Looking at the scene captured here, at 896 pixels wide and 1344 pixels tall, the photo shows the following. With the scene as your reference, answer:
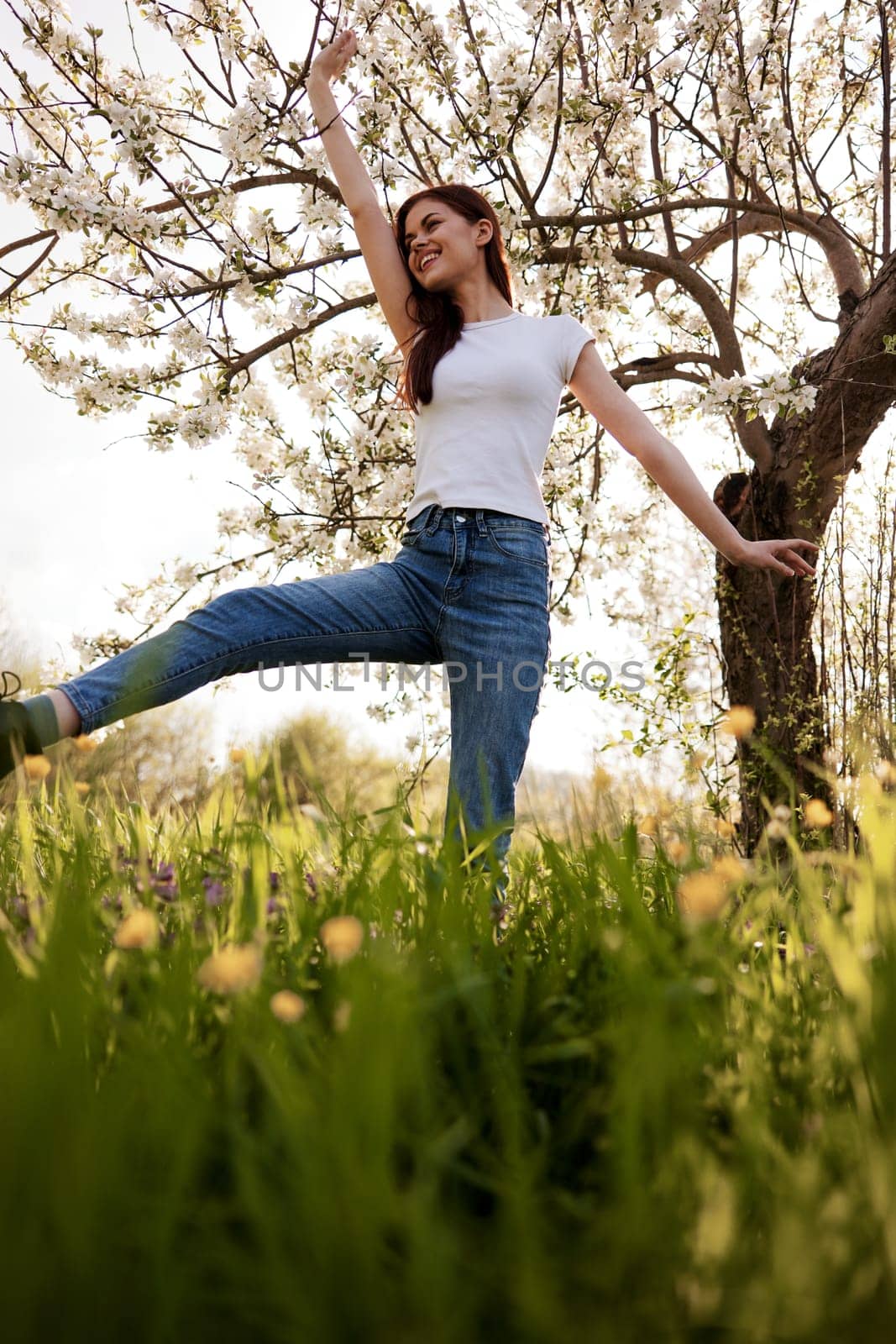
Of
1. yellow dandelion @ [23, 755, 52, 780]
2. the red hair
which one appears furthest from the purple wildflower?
the red hair

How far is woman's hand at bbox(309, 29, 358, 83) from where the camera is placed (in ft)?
8.89

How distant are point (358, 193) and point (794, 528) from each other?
7.47 ft

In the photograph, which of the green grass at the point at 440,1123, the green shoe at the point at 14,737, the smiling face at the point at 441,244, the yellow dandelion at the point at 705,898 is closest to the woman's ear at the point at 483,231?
the smiling face at the point at 441,244

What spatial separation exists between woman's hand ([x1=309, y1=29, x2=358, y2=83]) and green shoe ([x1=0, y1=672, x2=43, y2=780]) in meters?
1.96

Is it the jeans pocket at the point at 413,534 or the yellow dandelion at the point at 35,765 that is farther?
the jeans pocket at the point at 413,534

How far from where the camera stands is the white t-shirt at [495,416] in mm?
2396

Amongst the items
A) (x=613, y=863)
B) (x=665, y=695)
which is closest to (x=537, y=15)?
(x=665, y=695)

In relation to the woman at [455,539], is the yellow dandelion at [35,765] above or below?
below

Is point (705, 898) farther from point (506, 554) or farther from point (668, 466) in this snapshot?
point (668, 466)

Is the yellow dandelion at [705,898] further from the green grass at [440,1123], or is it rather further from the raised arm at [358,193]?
the raised arm at [358,193]

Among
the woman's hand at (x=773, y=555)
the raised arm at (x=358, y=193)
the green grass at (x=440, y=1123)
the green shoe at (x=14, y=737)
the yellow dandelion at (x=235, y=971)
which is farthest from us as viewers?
the raised arm at (x=358, y=193)

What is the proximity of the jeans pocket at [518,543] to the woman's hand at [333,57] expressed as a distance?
1.43 metres

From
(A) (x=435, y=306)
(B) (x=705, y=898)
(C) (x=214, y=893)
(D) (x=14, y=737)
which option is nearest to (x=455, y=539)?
(A) (x=435, y=306)

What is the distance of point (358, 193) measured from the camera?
270cm
